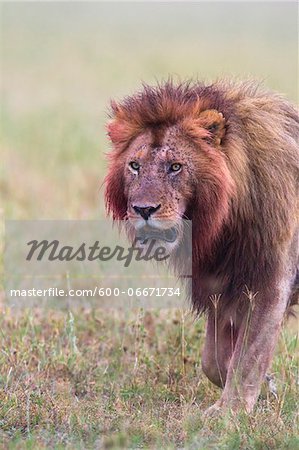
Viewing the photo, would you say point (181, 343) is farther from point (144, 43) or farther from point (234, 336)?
point (144, 43)

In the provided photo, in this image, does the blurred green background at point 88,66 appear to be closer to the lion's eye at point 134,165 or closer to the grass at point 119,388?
the lion's eye at point 134,165

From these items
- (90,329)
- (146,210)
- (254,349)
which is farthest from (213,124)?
(90,329)

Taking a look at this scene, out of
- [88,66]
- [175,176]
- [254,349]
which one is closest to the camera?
[175,176]

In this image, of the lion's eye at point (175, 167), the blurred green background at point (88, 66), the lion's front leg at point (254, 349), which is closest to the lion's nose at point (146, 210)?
the lion's eye at point (175, 167)

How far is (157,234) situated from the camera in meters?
4.80

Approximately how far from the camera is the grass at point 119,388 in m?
4.64

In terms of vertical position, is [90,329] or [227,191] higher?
[227,191]

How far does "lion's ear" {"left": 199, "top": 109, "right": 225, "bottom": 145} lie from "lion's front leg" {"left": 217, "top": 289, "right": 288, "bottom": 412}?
0.81m

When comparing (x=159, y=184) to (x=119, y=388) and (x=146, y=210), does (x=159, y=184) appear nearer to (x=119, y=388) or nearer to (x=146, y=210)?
(x=146, y=210)

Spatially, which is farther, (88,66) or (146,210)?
(88,66)

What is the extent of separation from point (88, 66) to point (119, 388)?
1558cm

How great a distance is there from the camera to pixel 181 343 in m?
6.16

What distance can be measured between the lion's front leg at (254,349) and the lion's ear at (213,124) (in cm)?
81

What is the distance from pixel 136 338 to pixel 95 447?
1765mm
